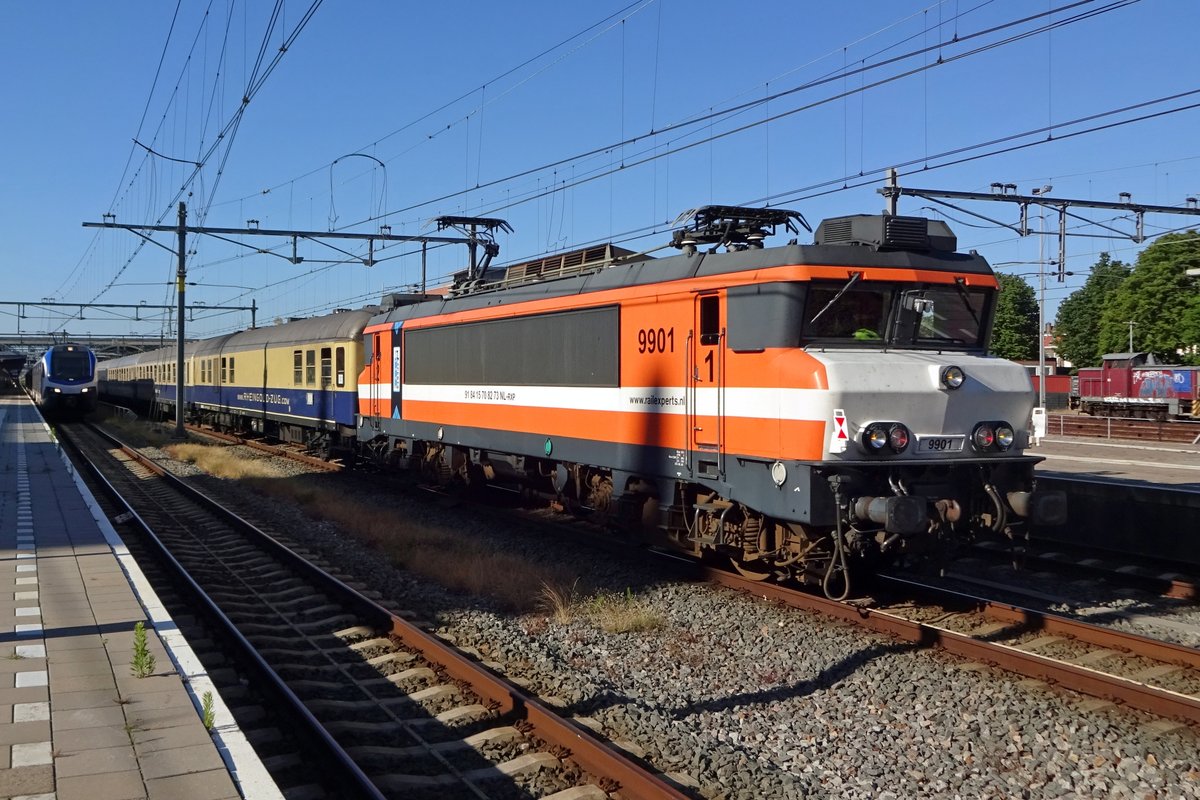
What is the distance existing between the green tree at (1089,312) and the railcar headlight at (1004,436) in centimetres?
7824

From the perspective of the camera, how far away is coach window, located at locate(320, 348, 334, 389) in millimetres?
23250

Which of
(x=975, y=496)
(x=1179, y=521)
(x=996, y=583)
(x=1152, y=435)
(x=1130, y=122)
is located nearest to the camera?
(x=975, y=496)

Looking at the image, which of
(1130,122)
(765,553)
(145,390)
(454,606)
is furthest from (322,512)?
(145,390)

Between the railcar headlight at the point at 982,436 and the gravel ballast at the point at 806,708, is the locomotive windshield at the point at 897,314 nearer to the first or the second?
the railcar headlight at the point at 982,436

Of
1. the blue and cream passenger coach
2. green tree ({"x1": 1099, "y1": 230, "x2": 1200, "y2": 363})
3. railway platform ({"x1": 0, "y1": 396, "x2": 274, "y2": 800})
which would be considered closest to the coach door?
railway platform ({"x1": 0, "y1": 396, "x2": 274, "y2": 800})

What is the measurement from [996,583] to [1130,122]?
6.85m

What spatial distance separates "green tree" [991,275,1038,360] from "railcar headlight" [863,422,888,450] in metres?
73.6

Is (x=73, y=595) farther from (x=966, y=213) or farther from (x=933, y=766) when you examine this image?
(x=966, y=213)

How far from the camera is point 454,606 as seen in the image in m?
10.3

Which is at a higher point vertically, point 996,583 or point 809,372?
point 809,372

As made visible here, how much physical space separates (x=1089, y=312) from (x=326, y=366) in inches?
3050

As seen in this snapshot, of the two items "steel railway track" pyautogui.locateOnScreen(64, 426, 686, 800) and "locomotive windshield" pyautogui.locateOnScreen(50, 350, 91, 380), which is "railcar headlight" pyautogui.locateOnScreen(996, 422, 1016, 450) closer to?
"steel railway track" pyautogui.locateOnScreen(64, 426, 686, 800)

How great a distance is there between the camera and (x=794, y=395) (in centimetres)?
909

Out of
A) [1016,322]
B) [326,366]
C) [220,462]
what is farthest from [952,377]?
[1016,322]
